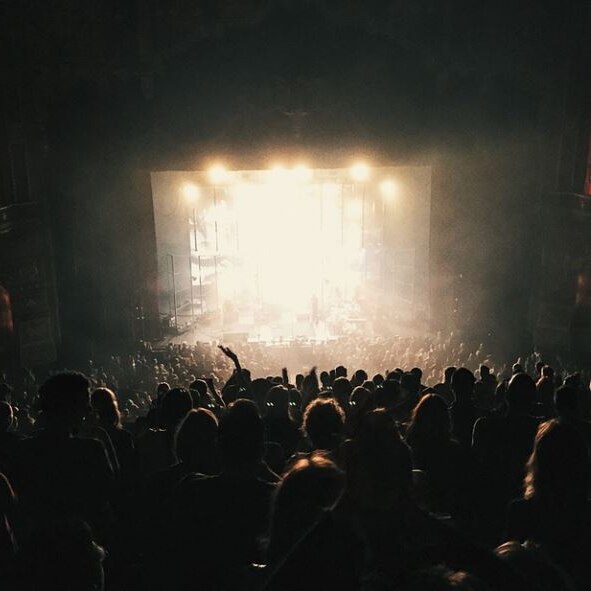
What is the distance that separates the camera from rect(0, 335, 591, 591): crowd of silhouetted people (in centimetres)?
192

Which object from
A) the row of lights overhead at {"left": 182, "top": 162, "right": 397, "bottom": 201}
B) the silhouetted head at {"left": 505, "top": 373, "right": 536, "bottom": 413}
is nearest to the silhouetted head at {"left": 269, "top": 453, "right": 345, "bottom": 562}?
the silhouetted head at {"left": 505, "top": 373, "right": 536, "bottom": 413}

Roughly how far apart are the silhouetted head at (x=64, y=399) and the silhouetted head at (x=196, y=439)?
583 mm

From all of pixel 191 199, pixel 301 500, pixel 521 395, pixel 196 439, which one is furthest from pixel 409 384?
pixel 191 199

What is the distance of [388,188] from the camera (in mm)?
26562

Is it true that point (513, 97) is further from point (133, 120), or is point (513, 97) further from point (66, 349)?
point (66, 349)

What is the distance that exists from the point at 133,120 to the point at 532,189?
1214cm

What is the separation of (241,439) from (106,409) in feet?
8.41

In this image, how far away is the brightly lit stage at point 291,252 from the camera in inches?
888

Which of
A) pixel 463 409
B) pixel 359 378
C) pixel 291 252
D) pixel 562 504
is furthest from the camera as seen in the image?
pixel 291 252

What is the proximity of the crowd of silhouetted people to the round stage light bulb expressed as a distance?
20.6 meters

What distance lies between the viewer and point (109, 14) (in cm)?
1770

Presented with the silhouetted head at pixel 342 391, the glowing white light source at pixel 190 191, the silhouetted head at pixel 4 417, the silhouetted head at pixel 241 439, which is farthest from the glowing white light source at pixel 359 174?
the silhouetted head at pixel 241 439

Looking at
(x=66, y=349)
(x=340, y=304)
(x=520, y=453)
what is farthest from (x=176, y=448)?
(x=340, y=304)

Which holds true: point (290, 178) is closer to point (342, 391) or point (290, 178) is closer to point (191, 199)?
point (191, 199)
